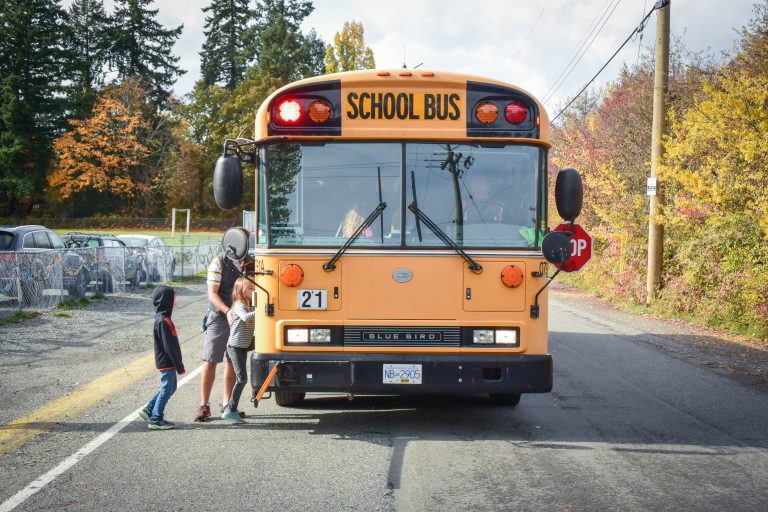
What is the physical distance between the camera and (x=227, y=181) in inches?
255

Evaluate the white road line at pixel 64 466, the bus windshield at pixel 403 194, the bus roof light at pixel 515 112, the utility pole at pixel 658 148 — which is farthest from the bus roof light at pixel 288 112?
the utility pole at pixel 658 148

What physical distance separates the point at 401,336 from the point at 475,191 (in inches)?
54.2

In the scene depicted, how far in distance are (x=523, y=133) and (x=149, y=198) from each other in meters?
60.7

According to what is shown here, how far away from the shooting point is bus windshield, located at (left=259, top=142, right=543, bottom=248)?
6.61 metres

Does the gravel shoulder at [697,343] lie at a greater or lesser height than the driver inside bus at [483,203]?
lesser

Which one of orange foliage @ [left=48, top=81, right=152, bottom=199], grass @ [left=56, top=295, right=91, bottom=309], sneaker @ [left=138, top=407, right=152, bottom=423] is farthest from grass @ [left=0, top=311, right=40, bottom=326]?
orange foliage @ [left=48, top=81, right=152, bottom=199]

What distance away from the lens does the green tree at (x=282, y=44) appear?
6738cm

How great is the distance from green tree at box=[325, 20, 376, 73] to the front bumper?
2405 inches

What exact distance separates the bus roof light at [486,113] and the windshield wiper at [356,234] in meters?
1.11

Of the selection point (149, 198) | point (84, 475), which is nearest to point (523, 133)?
point (84, 475)

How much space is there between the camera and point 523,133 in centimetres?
670

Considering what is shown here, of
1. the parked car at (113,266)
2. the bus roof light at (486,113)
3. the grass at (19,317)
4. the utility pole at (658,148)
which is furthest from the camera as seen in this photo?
the parked car at (113,266)

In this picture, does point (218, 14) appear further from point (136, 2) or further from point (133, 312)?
point (133, 312)

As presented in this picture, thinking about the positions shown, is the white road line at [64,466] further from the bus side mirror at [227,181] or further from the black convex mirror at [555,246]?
the black convex mirror at [555,246]
